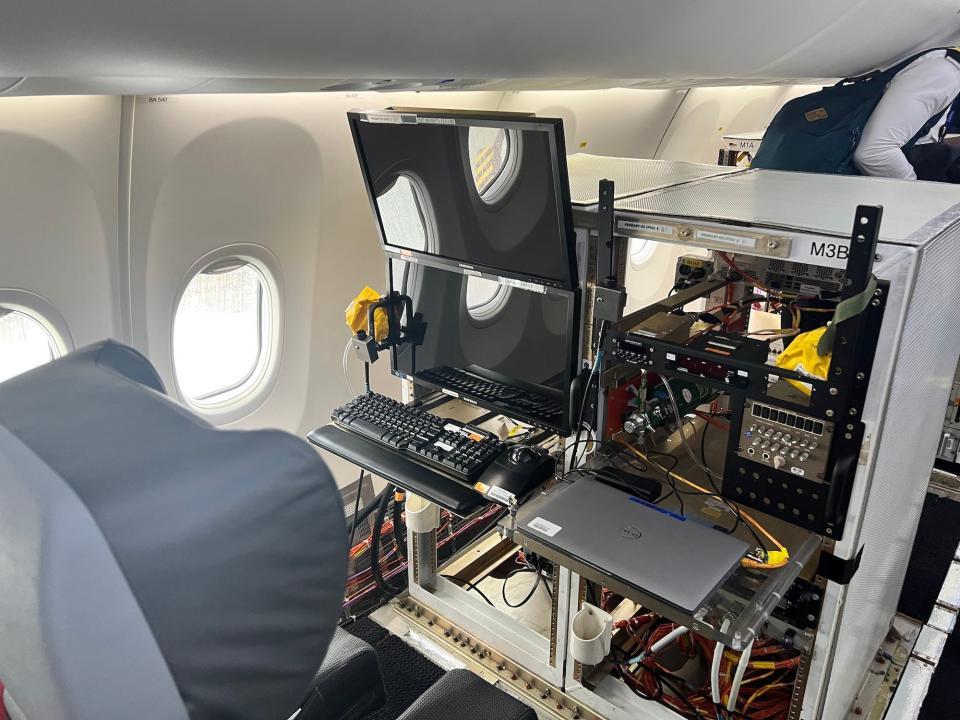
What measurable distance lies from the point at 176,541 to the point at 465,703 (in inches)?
34.8

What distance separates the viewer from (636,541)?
77.0 inches

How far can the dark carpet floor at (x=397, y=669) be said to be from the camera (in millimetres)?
3051

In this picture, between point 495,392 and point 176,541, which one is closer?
point 176,541

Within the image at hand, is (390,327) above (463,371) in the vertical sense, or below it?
above

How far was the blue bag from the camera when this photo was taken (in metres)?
3.47

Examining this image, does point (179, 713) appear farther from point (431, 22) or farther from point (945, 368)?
point (945, 368)

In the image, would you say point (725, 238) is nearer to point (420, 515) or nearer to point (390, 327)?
point (390, 327)

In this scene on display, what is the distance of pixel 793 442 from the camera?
6.27ft

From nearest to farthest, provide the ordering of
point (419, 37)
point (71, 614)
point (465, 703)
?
point (71, 614) < point (465, 703) < point (419, 37)

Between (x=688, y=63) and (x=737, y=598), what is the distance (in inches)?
79.8

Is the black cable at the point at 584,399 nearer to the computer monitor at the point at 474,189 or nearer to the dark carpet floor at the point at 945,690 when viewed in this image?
the computer monitor at the point at 474,189

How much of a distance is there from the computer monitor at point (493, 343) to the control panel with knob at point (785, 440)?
1.94ft

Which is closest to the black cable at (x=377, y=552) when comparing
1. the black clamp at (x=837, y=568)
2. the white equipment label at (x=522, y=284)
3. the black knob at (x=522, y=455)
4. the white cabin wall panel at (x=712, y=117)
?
the black knob at (x=522, y=455)

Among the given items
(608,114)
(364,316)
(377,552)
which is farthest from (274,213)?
(608,114)
